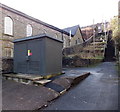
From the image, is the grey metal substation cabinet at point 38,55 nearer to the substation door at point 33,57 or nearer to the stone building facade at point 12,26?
the substation door at point 33,57

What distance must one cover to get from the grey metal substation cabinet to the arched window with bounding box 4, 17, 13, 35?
5.95 meters

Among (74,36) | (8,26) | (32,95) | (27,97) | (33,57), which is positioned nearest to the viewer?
(27,97)

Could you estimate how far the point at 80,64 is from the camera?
477 inches

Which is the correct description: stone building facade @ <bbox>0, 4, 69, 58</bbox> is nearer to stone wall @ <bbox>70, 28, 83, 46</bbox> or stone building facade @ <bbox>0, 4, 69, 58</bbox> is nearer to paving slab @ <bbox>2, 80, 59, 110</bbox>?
paving slab @ <bbox>2, 80, 59, 110</bbox>

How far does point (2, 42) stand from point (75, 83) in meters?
8.98

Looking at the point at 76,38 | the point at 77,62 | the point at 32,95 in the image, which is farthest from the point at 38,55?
the point at 76,38

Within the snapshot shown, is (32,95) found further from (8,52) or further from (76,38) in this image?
(76,38)

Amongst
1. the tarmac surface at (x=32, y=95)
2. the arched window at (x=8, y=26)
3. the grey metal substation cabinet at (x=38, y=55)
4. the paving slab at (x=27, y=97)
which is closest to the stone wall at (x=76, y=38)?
the arched window at (x=8, y=26)

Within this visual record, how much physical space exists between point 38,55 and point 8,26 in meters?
8.20

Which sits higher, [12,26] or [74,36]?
[74,36]

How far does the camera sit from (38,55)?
215 inches

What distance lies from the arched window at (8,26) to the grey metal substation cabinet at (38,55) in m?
5.95

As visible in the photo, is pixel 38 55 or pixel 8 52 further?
pixel 8 52

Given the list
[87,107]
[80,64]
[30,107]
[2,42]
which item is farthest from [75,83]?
[2,42]
